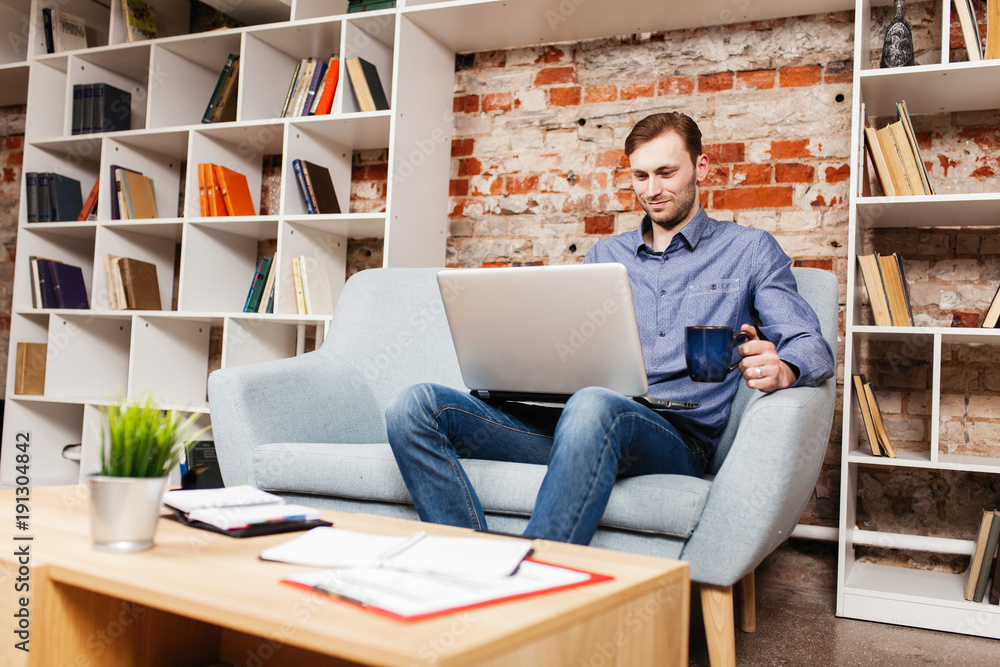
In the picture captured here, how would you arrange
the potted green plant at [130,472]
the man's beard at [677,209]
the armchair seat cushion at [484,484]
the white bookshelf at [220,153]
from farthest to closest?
the white bookshelf at [220,153], the man's beard at [677,209], the armchair seat cushion at [484,484], the potted green plant at [130,472]

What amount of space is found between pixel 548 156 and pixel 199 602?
88.6 inches

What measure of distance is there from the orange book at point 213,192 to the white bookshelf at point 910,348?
2.12 meters

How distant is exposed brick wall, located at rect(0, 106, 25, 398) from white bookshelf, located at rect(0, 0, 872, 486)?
0.27 metres

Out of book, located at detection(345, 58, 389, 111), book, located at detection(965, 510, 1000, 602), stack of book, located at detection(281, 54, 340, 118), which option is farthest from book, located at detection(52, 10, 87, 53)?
book, located at detection(965, 510, 1000, 602)

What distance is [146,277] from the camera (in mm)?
3096

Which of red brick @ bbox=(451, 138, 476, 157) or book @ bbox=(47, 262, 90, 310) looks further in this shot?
book @ bbox=(47, 262, 90, 310)

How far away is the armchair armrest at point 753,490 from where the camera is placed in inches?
52.9

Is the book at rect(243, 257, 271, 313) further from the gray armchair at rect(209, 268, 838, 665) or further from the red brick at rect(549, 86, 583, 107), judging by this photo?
the red brick at rect(549, 86, 583, 107)

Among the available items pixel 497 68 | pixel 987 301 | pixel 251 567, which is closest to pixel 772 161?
pixel 987 301

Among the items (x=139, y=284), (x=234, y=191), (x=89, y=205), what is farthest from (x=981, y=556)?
(x=89, y=205)

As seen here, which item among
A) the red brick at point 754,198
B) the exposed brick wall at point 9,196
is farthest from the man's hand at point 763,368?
the exposed brick wall at point 9,196

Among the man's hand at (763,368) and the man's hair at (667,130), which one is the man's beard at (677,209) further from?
the man's hand at (763,368)

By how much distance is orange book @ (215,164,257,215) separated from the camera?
9.52 feet

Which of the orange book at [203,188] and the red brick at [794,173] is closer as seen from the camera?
the red brick at [794,173]
